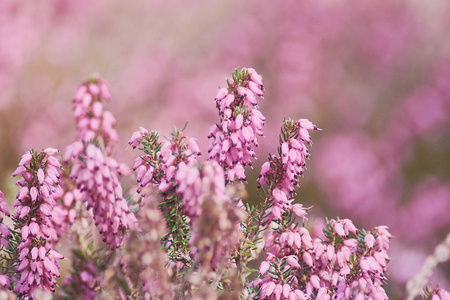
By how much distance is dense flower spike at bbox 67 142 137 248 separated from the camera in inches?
68.7

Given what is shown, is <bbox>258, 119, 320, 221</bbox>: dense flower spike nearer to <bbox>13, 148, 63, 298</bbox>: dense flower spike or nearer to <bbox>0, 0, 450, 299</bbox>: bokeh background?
<bbox>13, 148, 63, 298</bbox>: dense flower spike

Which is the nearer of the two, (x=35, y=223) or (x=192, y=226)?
(x=192, y=226)

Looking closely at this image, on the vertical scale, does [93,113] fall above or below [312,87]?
below

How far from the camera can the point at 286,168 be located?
2.16 meters

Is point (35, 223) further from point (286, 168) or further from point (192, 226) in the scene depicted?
point (286, 168)

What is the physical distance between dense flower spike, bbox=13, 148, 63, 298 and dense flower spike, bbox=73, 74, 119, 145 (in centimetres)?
45

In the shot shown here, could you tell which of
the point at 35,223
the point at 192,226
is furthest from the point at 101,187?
the point at 35,223

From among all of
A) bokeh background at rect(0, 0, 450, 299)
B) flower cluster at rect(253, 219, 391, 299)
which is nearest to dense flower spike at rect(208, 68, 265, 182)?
flower cluster at rect(253, 219, 391, 299)

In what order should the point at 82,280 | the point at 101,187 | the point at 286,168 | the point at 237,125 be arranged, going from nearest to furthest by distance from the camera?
the point at 101,187
the point at 237,125
the point at 286,168
the point at 82,280

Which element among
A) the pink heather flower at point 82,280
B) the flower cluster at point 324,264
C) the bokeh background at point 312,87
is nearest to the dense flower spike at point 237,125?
the flower cluster at point 324,264

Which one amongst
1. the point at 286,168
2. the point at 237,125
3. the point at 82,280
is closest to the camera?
the point at 237,125

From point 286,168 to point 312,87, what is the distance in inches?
247

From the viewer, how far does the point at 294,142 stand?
2123 millimetres

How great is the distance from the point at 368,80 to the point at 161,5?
13.5ft
